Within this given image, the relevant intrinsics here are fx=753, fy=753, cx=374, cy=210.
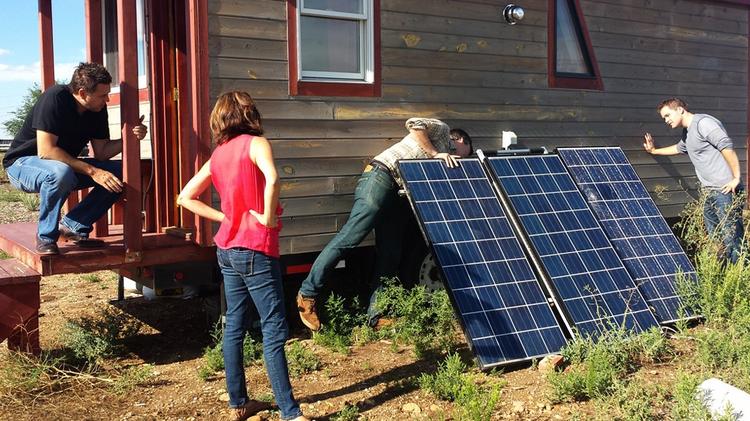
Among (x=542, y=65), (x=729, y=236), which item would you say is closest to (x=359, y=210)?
(x=542, y=65)

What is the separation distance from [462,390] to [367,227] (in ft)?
6.23

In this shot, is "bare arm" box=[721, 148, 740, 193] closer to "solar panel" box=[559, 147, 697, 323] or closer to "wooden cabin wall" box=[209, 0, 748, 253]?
"solar panel" box=[559, 147, 697, 323]

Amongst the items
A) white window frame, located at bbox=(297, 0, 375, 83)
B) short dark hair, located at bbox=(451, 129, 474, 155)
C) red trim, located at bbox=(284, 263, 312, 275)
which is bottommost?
red trim, located at bbox=(284, 263, 312, 275)

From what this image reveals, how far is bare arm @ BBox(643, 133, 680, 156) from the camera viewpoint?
26.4 feet

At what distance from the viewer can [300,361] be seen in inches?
215

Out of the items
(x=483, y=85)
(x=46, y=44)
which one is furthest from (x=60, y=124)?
(x=483, y=85)

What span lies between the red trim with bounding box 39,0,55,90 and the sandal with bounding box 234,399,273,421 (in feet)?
12.3

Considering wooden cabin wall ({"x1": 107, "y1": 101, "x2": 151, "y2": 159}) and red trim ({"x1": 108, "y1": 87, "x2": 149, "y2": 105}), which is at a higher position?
red trim ({"x1": 108, "y1": 87, "x2": 149, "y2": 105})

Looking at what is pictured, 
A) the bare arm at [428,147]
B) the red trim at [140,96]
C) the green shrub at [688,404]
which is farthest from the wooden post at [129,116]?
the green shrub at [688,404]

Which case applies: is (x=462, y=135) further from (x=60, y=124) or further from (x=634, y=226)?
(x=60, y=124)

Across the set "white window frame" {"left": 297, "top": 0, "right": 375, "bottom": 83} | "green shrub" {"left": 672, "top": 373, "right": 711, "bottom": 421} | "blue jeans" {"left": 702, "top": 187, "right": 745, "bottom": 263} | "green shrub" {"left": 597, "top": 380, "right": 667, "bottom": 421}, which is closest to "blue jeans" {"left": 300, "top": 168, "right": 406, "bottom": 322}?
"white window frame" {"left": 297, "top": 0, "right": 375, "bottom": 83}

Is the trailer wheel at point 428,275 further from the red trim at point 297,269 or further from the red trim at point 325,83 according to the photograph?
the red trim at point 325,83

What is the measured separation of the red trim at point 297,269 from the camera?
638cm

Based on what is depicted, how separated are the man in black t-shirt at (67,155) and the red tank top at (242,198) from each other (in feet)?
4.63
